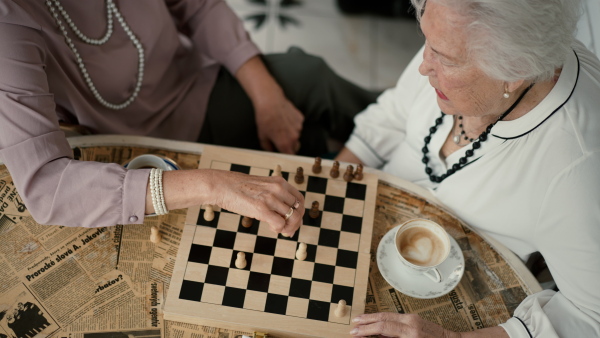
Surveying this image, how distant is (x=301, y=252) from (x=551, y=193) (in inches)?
26.7

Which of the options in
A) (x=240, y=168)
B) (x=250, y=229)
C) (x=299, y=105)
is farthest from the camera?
(x=299, y=105)

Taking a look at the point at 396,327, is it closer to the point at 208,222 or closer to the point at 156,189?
the point at 208,222

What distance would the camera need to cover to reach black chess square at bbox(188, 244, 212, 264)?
146 cm

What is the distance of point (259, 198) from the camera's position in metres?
1.43

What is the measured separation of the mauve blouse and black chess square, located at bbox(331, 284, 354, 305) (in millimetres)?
570

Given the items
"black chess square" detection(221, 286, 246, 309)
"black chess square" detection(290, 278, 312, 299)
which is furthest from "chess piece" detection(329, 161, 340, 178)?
"black chess square" detection(221, 286, 246, 309)

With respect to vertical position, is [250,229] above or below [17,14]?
below

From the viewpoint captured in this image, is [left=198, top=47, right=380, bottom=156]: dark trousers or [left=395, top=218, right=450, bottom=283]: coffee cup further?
[left=198, top=47, right=380, bottom=156]: dark trousers

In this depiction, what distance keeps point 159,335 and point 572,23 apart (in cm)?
130

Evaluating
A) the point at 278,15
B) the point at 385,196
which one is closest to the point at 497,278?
the point at 385,196

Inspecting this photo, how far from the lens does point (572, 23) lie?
1272 mm

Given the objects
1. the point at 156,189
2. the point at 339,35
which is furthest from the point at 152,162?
the point at 339,35

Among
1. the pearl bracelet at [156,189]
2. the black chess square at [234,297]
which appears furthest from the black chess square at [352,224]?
the pearl bracelet at [156,189]

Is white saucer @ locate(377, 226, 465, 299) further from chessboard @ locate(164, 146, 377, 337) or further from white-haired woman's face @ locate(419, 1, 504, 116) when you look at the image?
white-haired woman's face @ locate(419, 1, 504, 116)
